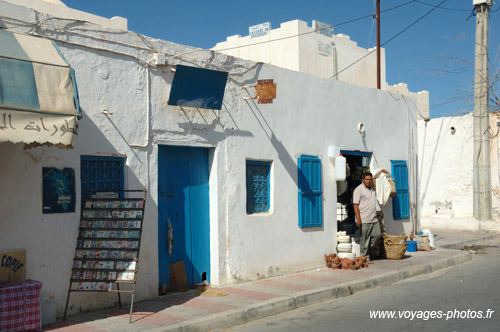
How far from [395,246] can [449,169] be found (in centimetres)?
958

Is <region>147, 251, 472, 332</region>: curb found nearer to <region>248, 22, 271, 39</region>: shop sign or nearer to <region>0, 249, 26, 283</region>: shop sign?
<region>0, 249, 26, 283</region>: shop sign

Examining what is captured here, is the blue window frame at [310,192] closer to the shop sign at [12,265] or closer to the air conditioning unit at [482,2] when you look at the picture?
the shop sign at [12,265]

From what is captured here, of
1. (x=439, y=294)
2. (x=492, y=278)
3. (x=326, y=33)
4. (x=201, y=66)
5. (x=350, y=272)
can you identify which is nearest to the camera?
(x=439, y=294)

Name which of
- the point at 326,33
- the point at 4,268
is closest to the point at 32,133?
the point at 4,268

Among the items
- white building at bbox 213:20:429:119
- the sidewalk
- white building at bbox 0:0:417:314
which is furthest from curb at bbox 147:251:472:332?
white building at bbox 213:20:429:119

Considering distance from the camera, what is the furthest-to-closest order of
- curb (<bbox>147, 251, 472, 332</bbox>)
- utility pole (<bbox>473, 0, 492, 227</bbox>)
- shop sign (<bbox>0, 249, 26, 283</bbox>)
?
utility pole (<bbox>473, 0, 492, 227</bbox>) → curb (<bbox>147, 251, 472, 332</bbox>) → shop sign (<bbox>0, 249, 26, 283</bbox>)

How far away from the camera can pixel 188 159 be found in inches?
336

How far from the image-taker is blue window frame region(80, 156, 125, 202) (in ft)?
23.2

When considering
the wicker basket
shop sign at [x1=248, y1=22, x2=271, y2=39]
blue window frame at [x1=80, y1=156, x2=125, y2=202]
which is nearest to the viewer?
blue window frame at [x1=80, y1=156, x2=125, y2=202]

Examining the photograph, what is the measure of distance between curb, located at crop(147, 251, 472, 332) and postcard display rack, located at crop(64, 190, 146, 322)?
96 centimetres

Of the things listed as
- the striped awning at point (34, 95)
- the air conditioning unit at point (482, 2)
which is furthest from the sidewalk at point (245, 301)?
the air conditioning unit at point (482, 2)

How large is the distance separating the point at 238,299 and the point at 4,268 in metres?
3.16

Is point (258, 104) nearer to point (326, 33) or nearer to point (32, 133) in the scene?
point (32, 133)

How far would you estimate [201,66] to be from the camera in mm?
8695
